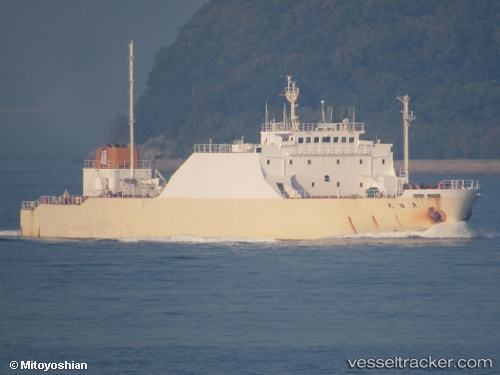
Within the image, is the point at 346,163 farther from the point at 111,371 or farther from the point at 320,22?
the point at 320,22

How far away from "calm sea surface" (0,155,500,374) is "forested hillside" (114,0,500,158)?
63.9 metres

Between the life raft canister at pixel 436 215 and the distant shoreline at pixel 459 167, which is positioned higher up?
the distant shoreline at pixel 459 167

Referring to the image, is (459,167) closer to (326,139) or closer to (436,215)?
(326,139)

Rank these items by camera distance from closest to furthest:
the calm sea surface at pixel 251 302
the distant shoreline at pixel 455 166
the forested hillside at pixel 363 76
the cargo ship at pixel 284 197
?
→ the calm sea surface at pixel 251 302
the cargo ship at pixel 284 197
the distant shoreline at pixel 455 166
the forested hillside at pixel 363 76

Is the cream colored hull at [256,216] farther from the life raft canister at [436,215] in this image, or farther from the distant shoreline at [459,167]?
the distant shoreline at [459,167]

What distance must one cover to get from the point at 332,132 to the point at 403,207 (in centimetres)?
426

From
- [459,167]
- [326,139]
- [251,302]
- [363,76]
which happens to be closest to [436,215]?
[326,139]

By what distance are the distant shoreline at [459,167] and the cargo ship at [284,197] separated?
186 ft

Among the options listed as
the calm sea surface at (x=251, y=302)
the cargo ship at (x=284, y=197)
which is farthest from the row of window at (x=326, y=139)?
the calm sea surface at (x=251, y=302)

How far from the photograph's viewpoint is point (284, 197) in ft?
152

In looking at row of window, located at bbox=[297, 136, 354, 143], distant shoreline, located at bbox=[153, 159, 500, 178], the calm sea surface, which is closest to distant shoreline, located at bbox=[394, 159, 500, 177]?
distant shoreline, located at bbox=[153, 159, 500, 178]

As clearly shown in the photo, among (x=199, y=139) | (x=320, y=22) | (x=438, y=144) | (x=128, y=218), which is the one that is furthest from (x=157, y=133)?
(x=128, y=218)

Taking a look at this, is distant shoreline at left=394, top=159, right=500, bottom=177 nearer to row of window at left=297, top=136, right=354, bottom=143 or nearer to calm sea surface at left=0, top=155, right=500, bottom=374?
row of window at left=297, top=136, right=354, bottom=143

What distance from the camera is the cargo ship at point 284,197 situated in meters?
45.5
